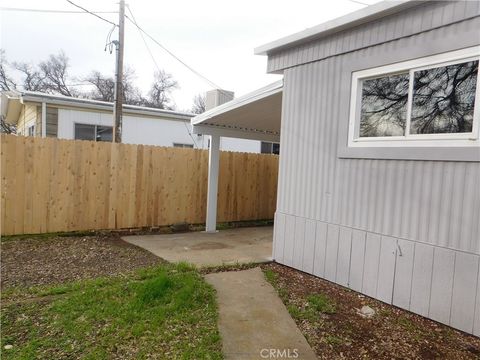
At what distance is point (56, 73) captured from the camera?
33.1 m

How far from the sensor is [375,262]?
4129mm

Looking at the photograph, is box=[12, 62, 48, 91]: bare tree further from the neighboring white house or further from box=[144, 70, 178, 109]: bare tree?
the neighboring white house

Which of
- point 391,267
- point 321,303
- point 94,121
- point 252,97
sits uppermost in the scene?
point 252,97

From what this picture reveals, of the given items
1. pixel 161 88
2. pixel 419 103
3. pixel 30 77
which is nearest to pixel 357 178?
pixel 419 103

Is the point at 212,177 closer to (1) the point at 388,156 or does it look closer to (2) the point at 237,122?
(2) the point at 237,122

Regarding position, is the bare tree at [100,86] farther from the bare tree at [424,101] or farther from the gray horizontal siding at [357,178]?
the bare tree at [424,101]

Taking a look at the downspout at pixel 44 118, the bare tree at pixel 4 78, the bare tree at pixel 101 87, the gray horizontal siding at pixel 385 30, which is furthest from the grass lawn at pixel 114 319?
the bare tree at pixel 4 78

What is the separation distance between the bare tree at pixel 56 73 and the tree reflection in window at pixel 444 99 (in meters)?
34.9

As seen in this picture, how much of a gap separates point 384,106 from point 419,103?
0.42 m

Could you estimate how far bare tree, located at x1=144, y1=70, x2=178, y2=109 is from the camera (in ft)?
114

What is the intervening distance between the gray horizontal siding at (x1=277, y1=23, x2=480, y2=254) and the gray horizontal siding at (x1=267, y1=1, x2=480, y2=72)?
8cm

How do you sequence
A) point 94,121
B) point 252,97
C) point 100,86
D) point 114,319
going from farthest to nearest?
point 100,86 < point 94,121 < point 252,97 < point 114,319

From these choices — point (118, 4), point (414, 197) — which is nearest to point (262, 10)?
point (118, 4)

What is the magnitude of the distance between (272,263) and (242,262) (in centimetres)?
46
